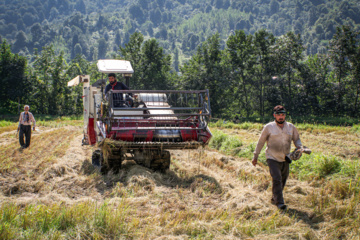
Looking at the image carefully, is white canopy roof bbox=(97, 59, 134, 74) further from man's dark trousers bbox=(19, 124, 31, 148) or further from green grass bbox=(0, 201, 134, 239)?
green grass bbox=(0, 201, 134, 239)

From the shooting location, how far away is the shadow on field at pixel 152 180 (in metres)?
7.19

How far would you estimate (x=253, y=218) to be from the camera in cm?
550

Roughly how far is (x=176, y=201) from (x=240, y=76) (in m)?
41.1

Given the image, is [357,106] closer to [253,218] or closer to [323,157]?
[323,157]

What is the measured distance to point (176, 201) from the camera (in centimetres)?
628

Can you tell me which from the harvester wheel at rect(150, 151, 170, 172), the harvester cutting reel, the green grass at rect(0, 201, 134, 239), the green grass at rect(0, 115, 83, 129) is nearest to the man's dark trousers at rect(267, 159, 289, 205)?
the green grass at rect(0, 201, 134, 239)

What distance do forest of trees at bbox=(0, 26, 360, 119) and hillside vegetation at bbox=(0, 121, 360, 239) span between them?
3090cm

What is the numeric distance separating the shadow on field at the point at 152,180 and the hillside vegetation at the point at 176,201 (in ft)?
0.07

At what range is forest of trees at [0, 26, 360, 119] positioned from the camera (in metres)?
38.8

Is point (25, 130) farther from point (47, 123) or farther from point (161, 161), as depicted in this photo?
point (47, 123)

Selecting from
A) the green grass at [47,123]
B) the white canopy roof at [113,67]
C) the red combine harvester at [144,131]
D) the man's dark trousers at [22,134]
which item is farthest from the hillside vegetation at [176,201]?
the green grass at [47,123]

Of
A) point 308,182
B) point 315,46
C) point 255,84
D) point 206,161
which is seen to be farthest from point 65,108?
point 315,46

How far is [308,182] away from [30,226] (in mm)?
5861

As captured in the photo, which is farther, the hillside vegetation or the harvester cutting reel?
the harvester cutting reel
